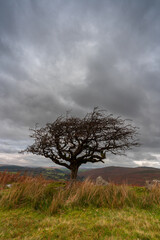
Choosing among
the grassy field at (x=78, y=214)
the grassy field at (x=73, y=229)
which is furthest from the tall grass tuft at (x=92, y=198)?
the grassy field at (x=73, y=229)

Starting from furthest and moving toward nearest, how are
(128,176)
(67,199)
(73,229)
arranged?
(128,176) < (67,199) < (73,229)

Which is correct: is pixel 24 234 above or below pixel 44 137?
below

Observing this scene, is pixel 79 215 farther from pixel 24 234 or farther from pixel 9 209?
pixel 9 209

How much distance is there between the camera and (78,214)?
6.36m

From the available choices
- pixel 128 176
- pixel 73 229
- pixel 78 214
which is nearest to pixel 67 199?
pixel 78 214

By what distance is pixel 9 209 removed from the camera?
704cm

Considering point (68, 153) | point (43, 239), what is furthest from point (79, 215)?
point (68, 153)

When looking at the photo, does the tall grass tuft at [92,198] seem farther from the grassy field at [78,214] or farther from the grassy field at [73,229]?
the grassy field at [73,229]

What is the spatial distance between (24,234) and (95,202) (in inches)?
171

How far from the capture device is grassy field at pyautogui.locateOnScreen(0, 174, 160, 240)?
14.1 ft

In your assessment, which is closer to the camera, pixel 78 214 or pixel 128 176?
pixel 78 214

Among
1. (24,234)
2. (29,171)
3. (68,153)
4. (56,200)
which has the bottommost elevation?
(24,234)

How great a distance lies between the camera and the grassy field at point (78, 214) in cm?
430

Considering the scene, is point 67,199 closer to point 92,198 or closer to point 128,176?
point 92,198
